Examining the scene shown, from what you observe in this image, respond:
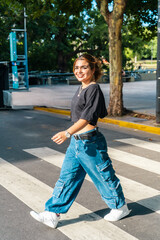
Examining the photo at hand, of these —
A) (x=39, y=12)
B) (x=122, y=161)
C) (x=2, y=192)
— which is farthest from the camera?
(x=39, y=12)

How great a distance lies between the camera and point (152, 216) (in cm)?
395

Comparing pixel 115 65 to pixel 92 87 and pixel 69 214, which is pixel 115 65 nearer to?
pixel 69 214

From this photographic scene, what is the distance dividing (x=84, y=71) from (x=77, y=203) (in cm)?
169

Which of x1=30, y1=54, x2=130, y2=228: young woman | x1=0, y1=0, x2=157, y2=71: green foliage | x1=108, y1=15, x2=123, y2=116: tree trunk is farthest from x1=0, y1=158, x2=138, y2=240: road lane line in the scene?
x1=0, y1=0, x2=157, y2=71: green foliage

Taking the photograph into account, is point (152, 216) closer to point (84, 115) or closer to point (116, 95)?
point (84, 115)

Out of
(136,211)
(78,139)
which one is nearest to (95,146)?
(78,139)

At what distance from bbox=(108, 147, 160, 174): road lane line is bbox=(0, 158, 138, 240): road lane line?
178 cm

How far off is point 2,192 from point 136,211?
1781mm

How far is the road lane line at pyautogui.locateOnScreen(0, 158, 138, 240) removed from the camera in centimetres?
351

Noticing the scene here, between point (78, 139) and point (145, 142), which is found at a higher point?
point (78, 139)

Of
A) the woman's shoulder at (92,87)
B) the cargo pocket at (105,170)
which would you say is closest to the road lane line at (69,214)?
the cargo pocket at (105,170)

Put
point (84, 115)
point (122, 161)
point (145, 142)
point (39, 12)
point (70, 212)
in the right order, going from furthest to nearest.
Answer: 1. point (39, 12)
2. point (145, 142)
3. point (122, 161)
4. point (70, 212)
5. point (84, 115)

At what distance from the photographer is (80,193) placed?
185 inches

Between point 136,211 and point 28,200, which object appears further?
point 28,200
